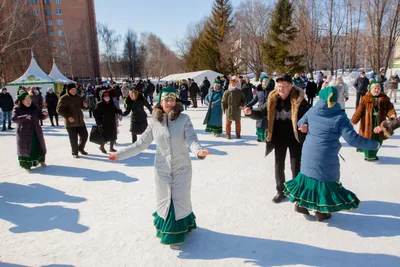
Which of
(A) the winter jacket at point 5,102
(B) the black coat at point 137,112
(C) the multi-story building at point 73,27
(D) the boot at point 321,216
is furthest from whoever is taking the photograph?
(C) the multi-story building at point 73,27

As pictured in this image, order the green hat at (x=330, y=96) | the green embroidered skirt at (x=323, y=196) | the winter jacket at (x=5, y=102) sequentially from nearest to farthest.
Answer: the green hat at (x=330, y=96)
the green embroidered skirt at (x=323, y=196)
the winter jacket at (x=5, y=102)

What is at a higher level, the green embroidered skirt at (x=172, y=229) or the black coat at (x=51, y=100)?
the black coat at (x=51, y=100)

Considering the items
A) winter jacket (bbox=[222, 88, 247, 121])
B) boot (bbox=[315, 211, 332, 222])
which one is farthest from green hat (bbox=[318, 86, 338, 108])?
winter jacket (bbox=[222, 88, 247, 121])

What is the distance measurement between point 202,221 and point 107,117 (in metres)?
4.16

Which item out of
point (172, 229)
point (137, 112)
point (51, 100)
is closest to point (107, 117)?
point (137, 112)

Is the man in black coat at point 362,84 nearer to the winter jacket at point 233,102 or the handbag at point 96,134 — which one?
the winter jacket at point 233,102

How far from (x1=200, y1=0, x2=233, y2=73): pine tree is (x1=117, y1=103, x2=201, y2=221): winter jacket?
37.9 meters

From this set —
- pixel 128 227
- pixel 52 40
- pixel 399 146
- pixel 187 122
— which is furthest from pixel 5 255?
pixel 52 40

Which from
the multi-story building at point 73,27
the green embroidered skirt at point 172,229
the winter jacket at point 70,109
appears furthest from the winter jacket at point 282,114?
the multi-story building at point 73,27

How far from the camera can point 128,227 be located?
11.4 feet

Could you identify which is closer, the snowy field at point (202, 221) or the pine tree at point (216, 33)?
the snowy field at point (202, 221)

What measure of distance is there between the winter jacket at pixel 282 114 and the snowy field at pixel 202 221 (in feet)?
3.00

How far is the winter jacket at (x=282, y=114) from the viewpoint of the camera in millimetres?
3584

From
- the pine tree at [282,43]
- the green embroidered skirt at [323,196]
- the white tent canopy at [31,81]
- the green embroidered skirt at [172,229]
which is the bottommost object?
the green embroidered skirt at [172,229]
